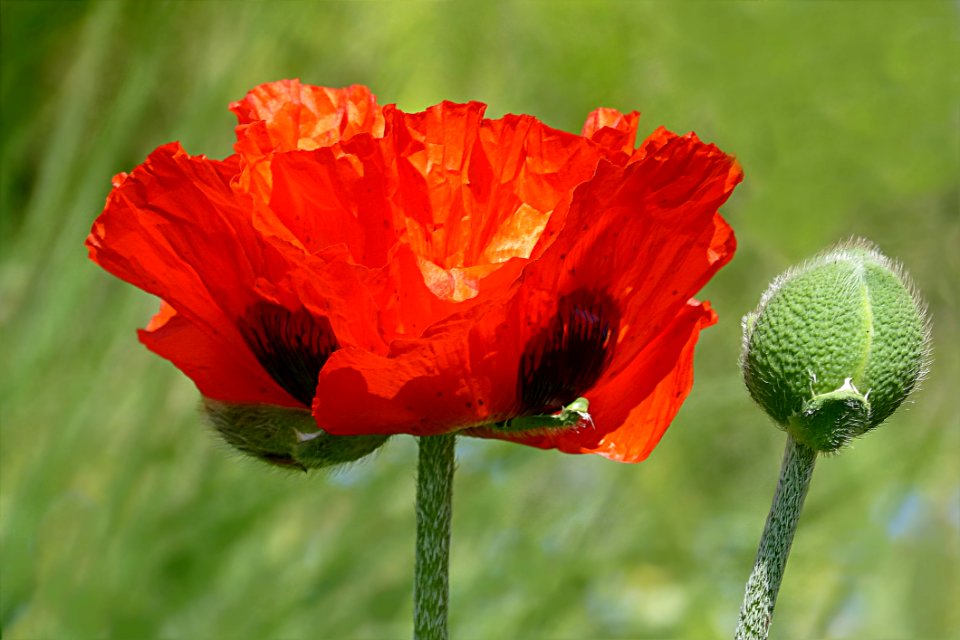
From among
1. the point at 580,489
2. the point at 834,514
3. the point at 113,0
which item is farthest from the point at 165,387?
the point at 834,514

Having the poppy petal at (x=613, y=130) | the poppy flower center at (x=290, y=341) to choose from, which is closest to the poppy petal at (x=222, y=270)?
the poppy flower center at (x=290, y=341)

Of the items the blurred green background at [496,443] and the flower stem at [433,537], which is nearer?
the flower stem at [433,537]

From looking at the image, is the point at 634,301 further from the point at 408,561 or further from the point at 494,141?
the point at 408,561

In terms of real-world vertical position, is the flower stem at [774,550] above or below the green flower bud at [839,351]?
below

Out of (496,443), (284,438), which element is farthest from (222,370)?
(496,443)

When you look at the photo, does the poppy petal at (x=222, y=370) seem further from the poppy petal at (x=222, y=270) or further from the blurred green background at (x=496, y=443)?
the blurred green background at (x=496, y=443)

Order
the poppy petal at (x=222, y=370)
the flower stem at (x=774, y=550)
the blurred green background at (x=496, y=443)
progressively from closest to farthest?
the flower stem at (x=774, y=550)
the poppy petal at (x=222, y=370)
the blurred green background at (x=496, y=443)
